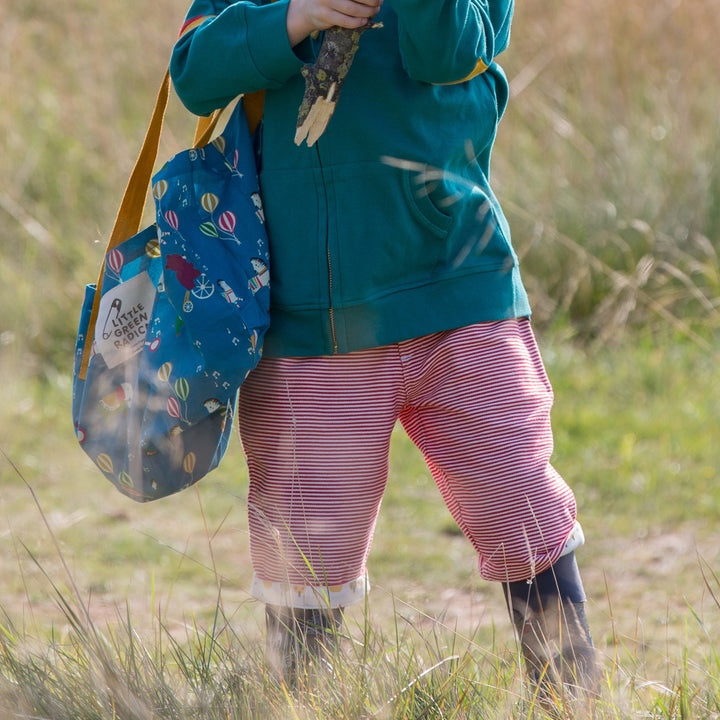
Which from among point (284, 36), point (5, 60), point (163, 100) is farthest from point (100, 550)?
point (5, 60)

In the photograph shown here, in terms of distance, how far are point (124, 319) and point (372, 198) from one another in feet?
1.52

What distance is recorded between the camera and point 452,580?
2.82 meters

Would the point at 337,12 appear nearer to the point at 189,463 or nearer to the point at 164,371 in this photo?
the point at 164,371

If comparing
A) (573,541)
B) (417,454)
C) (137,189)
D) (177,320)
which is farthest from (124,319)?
(417,454)

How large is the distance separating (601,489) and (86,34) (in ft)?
15.6

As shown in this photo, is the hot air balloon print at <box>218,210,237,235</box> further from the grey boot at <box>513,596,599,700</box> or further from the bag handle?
the grey boot at <box>513,596,599,700</box>

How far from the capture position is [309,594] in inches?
66.1

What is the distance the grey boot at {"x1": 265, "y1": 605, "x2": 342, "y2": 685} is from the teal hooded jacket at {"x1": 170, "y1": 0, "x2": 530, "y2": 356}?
428 millimetres

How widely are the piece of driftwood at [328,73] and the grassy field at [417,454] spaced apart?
48cm

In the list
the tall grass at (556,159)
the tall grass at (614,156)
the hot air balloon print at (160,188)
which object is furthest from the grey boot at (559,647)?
the tall grass at (614,156)

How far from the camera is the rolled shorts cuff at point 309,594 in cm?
167

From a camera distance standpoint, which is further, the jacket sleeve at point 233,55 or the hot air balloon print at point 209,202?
the hot air balloon print at point 209,202

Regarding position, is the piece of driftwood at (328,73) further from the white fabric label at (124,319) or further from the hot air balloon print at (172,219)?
the white fabric label at (124,319)

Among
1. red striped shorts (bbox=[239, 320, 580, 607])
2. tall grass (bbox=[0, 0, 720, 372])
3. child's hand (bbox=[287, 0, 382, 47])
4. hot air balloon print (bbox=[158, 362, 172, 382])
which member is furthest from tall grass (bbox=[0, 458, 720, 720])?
tall grass (bbox=[0, 0, 720, 372])
